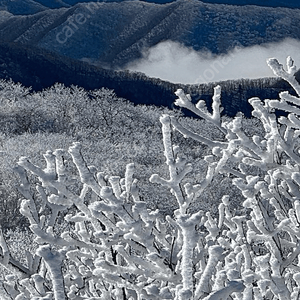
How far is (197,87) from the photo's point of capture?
162 m

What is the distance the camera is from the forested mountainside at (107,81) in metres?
155

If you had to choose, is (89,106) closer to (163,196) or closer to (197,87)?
(163,196)

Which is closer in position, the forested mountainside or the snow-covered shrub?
the snow-covered shrub

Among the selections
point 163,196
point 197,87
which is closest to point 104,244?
point 163,196

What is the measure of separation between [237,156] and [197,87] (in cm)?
15886

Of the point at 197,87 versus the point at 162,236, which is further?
the point at 197,87

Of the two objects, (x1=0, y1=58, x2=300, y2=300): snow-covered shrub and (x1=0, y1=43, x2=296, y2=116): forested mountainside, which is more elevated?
(x1=0, y1=58, x2=300, y2=300): snow-covered shrub

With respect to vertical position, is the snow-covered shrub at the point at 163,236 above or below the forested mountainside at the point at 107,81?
above

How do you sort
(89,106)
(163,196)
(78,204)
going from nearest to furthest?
(78,204) → (163,196) → (89,106)

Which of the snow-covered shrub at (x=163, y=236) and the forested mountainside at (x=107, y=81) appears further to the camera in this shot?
the forested mountainside at (x=107, y=81)

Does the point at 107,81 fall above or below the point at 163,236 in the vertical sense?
below

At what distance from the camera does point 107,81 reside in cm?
16375

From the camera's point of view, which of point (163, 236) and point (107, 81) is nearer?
point (163, 236)

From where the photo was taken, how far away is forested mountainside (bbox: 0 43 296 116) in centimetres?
15475
